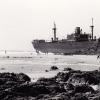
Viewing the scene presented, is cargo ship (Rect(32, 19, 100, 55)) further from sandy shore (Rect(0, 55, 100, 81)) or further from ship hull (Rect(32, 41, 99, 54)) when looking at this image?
sandy shore (Rect(0, 55, 100, 81))

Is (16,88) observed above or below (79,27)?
below

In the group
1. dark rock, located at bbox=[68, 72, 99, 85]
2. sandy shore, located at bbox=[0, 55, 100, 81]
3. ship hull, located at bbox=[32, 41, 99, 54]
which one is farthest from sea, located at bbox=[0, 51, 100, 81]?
ship hull, located at bbox=[32, 41, 99, 54]

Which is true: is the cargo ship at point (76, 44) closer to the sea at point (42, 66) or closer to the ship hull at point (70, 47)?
the ship hull at point (70, 47)

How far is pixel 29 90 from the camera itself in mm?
23922

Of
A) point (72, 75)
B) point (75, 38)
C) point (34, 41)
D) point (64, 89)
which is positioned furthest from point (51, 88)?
point (34, 41)

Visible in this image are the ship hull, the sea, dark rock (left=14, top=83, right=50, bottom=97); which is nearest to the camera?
dark rock (left=14, top=83, right=50, bottom=97)

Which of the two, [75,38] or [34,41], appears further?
[34,41]

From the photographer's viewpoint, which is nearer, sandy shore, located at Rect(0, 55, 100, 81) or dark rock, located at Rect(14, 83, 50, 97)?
dark rock, located at Rect(14, 83, 50, 97)

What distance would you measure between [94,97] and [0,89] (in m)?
7.18

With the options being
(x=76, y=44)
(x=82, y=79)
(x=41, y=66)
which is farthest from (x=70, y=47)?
(x=82, y=79)

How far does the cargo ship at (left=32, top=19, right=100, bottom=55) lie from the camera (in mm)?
136875

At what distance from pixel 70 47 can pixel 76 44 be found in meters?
4.17

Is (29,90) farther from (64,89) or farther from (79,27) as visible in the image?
(79,27)

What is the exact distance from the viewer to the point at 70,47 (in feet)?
477
